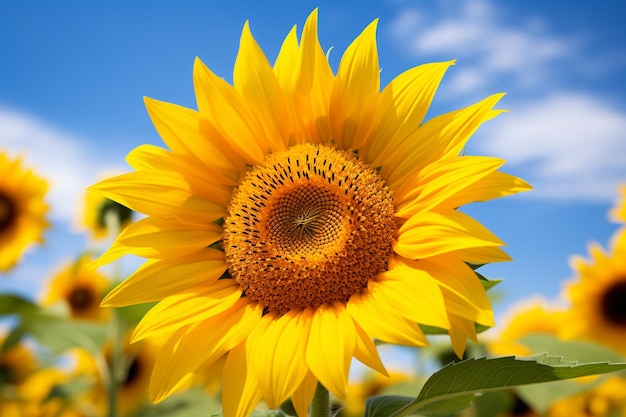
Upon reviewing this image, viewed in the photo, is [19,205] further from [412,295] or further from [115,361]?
[412,295]

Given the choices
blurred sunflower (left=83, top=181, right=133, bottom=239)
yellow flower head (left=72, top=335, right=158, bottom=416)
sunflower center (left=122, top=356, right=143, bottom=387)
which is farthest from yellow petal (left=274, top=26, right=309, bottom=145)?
sunflower center (left=122, top=356, right=143, bottom=387)

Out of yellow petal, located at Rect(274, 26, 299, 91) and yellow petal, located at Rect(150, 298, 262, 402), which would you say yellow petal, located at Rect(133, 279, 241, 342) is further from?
yellow petal, located at Rect(274, 26, 299, 91)

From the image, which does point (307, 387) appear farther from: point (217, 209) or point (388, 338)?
point (217, 209)

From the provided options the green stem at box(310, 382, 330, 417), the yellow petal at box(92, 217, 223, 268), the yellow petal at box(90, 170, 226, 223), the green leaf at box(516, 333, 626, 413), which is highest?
the yellow petal at box(90, 170, 226, 223)

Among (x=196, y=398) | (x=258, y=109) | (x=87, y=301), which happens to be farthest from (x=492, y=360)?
(x=87, y=301)

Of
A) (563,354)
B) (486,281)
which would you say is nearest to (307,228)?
(486,281)

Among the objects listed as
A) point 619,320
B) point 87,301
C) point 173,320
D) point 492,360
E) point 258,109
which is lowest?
point 619,320
